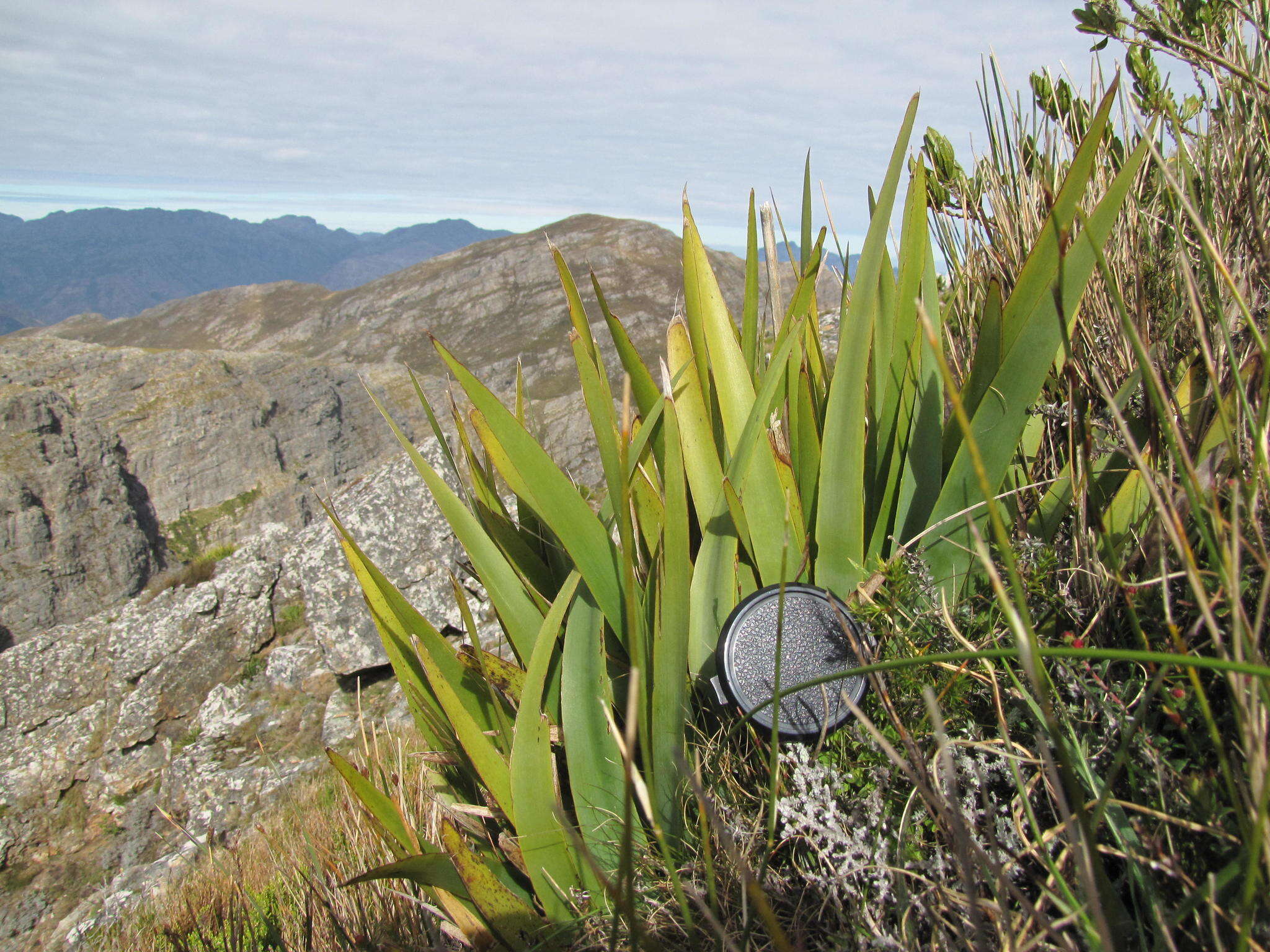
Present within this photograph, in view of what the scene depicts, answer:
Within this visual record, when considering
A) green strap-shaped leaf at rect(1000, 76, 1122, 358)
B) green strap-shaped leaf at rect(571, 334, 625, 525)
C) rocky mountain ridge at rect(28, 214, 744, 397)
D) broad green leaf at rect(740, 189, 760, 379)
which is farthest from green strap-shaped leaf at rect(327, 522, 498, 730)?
rocky mountain ridge at rect(28, 214, 744, 397)

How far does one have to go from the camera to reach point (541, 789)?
110 cm

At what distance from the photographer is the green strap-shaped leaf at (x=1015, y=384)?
38.8 inches

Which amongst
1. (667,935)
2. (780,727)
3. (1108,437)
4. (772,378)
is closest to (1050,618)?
(1108,437)

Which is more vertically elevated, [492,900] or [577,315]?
[577,315]

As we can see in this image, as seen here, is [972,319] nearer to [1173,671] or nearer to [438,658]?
[1173,671]

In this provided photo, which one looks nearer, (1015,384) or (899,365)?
(1015,384)

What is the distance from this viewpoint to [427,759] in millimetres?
1405

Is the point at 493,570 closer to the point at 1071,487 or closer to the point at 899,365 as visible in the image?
the point at 899,365

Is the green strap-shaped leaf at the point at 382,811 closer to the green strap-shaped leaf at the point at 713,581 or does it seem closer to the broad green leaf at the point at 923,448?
the green strap-shaped leaf at the point at 713,581

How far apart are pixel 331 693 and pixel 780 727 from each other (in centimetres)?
922

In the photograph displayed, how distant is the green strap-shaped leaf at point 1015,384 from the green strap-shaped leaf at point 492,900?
0.88 metres

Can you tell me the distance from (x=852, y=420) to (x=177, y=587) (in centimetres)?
1379

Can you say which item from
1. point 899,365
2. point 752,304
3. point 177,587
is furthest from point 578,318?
point 177,587

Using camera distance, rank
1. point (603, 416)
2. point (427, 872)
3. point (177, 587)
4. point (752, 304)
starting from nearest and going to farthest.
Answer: point (427, 872) → point (603, 416) → point (752, 304) → point (177, 587)
